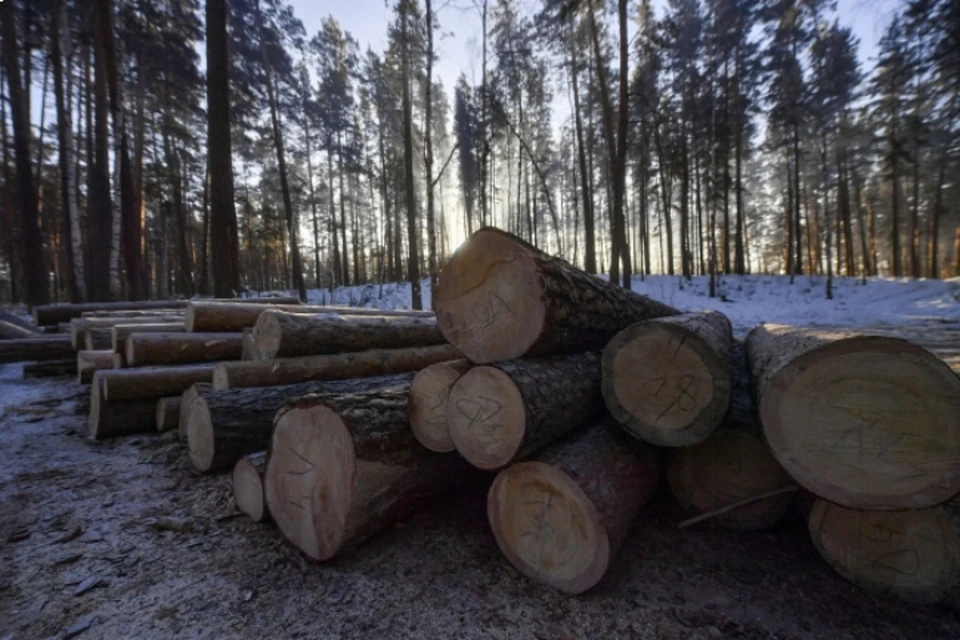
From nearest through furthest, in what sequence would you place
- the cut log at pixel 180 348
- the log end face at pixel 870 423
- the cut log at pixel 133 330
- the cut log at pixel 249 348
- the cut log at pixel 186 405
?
1. the log end face at pixel 870 423
2. the cut log at pixel 186 405
3. the cut log at pixel 249 348
4. the cut log at pixel 180 348
5. the cut log at pixel 133 330

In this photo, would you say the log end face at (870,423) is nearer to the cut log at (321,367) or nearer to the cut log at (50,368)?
the cut log at (321,367)

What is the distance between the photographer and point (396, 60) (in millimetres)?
14516

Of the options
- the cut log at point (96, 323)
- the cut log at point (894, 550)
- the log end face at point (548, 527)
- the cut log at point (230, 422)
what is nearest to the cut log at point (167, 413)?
the cut log at point (230, 422)

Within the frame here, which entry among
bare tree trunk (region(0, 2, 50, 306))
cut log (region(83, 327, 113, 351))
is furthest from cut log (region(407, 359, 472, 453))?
bare tree trunk (region(0, 2, 50, 306))

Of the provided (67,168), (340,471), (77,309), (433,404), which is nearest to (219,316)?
(340,471)

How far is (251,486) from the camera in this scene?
7.43ft

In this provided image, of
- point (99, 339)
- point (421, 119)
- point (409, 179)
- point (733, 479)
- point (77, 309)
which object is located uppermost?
point (421, 119)

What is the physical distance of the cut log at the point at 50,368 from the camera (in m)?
5.50

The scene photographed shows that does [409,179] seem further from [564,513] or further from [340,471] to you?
[564,513]

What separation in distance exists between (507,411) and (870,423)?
53.3 inches

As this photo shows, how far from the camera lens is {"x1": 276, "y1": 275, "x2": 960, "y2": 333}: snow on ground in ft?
38.4

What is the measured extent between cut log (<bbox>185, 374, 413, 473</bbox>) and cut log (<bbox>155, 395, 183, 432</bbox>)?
3.05 feet

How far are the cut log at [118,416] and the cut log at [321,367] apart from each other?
0.99 metres

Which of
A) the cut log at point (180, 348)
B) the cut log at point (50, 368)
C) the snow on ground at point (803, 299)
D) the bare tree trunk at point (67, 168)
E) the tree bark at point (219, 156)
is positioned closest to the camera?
the cut log at point (180, 348)
